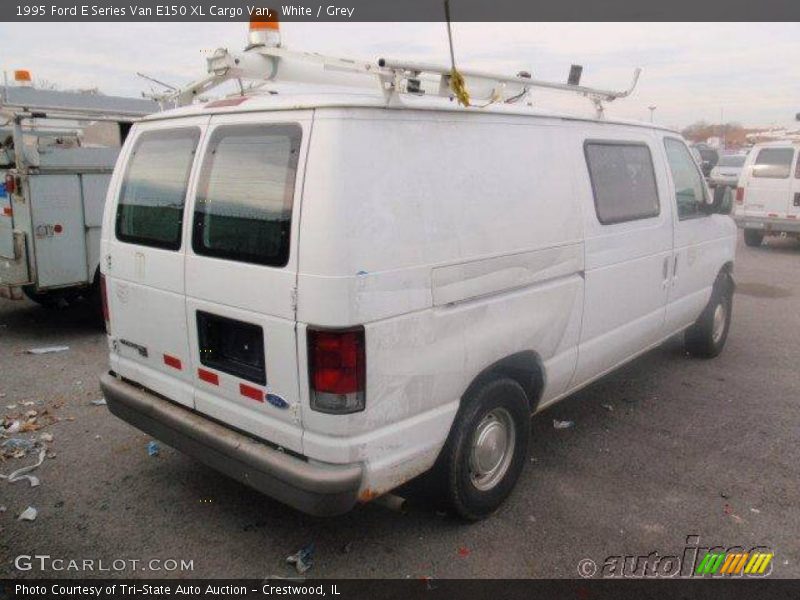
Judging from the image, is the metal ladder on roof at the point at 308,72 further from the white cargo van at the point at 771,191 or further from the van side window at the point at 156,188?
the white cargo van at the point at 771,191

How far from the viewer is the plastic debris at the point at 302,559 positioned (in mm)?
3140

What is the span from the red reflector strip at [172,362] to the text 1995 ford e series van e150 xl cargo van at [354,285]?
0.02 m

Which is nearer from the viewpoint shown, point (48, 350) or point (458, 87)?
point (458, 87)

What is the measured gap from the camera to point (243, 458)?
117 inches

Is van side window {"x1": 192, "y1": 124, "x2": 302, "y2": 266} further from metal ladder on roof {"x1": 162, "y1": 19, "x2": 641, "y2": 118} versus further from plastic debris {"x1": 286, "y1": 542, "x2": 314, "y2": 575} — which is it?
plastic debris {"x1": 286, "y1": 542, "x2": 314, "y2": 575}

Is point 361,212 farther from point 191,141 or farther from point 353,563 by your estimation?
point 353,563

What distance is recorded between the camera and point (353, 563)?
3.20 metres

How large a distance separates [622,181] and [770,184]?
1089 centimetres

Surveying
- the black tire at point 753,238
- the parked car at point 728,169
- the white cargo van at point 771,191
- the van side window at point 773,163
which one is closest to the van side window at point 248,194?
the white cargo van at point 771,191

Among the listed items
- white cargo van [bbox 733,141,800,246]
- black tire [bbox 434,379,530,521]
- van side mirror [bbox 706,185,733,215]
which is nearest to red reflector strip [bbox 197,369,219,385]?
black tire [bbox 434,379,530,521]

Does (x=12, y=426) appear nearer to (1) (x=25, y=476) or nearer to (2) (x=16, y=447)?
(2) (x=16, y=447)

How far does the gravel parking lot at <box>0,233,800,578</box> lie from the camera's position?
324 centimetres

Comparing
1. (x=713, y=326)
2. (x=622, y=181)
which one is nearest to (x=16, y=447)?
(x=622, y=181)

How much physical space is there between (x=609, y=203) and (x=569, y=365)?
1.08m
